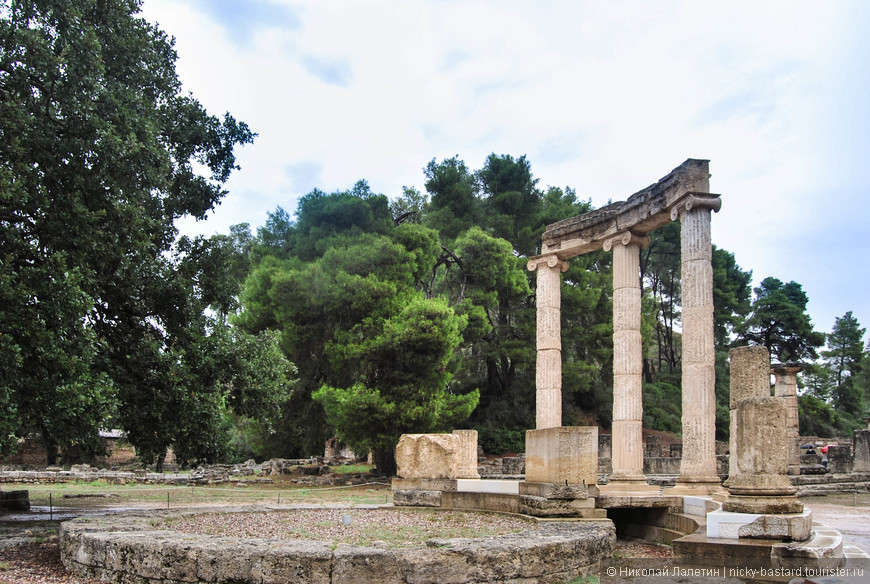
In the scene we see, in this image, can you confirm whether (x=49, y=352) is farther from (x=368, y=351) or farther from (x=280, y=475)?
(x=280, y=475)

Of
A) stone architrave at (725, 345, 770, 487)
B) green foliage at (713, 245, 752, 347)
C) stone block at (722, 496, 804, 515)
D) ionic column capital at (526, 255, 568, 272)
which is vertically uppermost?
green foliage at (713, 245, 752, 347)

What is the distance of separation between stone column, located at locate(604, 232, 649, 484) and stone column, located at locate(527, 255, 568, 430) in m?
1.76

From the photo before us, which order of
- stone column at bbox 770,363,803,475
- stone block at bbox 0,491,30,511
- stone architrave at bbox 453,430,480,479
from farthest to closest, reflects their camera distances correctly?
stone column at bbox 770,363,803,475, stone architrave at bbox 453,430,480,479, stone block at bbox 0,491,30,511

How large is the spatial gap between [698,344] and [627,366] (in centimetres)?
230

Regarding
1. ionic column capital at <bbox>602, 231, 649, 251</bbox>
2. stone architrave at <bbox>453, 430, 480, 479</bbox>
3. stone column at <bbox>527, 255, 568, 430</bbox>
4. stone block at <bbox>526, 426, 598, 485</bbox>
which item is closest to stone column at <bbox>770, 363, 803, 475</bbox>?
stone column at <bbox>527, 255, 568, 430</bbox>

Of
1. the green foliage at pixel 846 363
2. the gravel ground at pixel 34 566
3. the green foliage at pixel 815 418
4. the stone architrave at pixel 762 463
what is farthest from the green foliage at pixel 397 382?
the green foliage at pixel 846 363

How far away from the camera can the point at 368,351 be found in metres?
23.2

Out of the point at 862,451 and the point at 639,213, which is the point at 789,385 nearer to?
the point at 862,451

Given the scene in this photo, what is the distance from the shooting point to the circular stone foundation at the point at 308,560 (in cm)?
561

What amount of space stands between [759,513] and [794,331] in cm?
4108

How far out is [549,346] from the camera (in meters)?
17.2

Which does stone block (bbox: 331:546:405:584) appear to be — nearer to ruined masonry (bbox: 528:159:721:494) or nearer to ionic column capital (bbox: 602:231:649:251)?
ruined masonry (bbox: 528:159:721:494)

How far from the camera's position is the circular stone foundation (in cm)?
561

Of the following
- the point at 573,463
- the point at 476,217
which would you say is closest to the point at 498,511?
the point at 573,463
